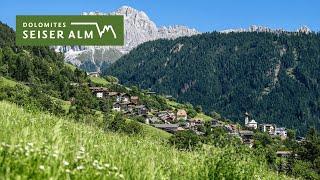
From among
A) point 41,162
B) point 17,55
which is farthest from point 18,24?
point 17,55

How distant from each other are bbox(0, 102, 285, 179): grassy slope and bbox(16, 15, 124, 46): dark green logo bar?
7.31 metres

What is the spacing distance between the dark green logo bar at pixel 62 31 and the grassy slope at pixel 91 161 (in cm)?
731

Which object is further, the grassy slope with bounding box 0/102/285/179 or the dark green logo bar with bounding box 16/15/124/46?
the dark green logo bar with bounding box 16/15/124/46

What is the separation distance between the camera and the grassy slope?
5375mm

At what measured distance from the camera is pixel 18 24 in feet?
61.3

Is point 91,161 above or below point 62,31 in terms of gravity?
below

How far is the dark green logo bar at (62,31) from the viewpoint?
18000mm

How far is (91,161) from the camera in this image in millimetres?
6473

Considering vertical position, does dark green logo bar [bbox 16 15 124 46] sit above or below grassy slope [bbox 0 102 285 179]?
above

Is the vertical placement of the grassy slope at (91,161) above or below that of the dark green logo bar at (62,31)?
below

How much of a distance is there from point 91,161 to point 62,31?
12262 mm

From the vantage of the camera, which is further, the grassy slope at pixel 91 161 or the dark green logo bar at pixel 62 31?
the dark green logo bar at pixel 62 31

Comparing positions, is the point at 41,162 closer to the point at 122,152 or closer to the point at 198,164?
the point at 122,152

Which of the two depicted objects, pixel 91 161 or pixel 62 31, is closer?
pixel 91 161
